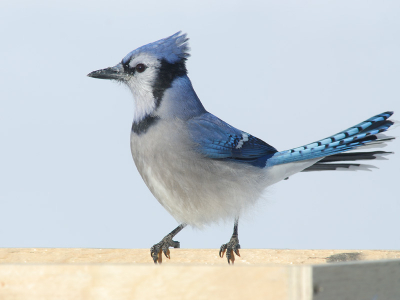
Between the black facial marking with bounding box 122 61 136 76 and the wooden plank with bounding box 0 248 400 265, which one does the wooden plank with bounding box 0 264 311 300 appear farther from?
the black facial marking with bounding box 122 61 136 76

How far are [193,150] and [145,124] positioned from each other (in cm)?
22

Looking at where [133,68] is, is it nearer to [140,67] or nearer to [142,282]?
[140,67]

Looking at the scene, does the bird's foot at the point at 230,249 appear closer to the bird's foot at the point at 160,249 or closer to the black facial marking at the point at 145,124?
the bird's foot at the point at 160,249

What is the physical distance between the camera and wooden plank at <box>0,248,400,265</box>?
220 cm

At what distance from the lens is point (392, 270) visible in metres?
1.35

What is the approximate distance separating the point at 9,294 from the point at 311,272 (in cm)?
69

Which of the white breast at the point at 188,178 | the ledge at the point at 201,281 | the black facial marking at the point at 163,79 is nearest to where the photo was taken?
the ledge at the point at 201,281

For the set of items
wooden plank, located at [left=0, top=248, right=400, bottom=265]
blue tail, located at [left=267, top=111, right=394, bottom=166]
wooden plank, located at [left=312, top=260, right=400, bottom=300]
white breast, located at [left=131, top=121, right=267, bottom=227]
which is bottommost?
wooden plank, located at [left=0, top=248, right=400, bottom=265]

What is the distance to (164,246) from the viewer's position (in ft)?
7.57

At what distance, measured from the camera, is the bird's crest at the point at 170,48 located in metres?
2.22

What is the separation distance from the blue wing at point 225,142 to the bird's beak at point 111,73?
35 centimetres

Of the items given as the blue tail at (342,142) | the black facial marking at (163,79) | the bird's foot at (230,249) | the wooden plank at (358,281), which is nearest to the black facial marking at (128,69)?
the black facial marking at (163,79)

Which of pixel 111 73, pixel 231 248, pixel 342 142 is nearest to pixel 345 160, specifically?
pixel 342 142

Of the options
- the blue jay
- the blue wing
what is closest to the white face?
the blue jay
